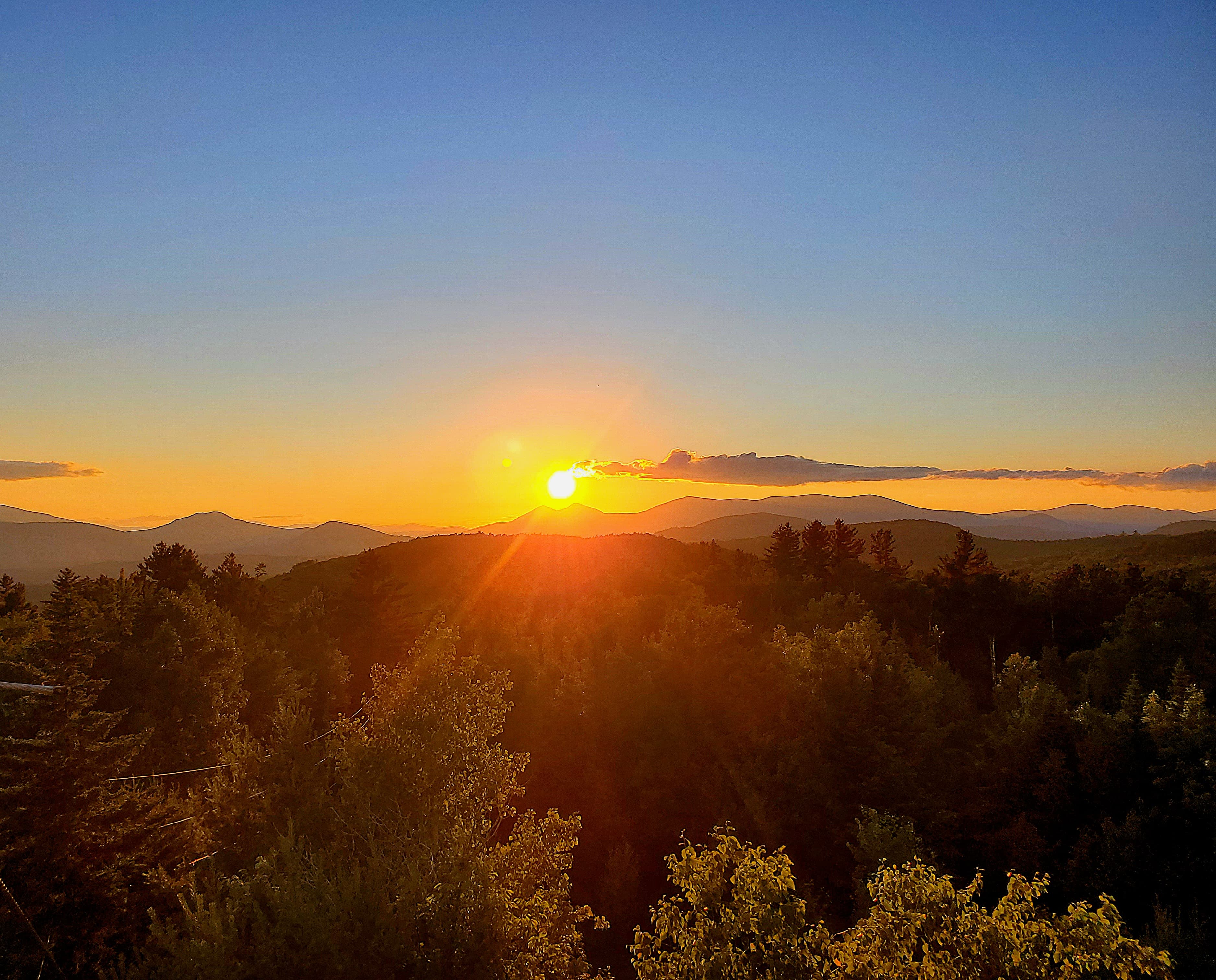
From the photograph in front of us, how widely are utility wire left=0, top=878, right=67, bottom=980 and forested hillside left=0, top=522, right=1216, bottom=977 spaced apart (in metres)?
0.59

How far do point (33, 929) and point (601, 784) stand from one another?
27740 millimetres

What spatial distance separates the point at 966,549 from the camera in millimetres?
78000

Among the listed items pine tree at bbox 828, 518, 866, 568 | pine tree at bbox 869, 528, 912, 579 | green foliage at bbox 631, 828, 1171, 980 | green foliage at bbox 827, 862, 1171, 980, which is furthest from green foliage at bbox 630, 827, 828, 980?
pine tree at bbox 828, 518, 866, 568

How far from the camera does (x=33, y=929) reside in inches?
768

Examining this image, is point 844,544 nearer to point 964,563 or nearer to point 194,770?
point 964,563

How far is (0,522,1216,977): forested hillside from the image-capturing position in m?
16.3

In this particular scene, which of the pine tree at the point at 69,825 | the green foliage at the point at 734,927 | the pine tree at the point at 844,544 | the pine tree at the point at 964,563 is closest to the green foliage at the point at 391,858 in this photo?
the pine tree at the point at 69,825

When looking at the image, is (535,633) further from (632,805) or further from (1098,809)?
(1098,809)

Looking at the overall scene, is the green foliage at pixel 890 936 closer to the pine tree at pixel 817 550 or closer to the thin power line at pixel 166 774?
the thin power line at pixel 166 774

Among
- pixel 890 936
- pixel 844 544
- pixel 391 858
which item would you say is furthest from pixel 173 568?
pixel 844 544

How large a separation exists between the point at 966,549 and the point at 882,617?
15853mm

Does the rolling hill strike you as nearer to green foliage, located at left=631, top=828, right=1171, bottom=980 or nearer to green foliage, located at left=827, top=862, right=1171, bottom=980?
green foliage, located at left=827, top=862, right=1171, bottom=980

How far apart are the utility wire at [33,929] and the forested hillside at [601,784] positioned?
0.59m

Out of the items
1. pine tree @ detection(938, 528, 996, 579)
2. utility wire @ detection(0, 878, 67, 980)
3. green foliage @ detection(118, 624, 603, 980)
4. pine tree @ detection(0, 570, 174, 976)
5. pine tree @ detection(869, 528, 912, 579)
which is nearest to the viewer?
green foliage @ detection(118, 624, 603, 980)
